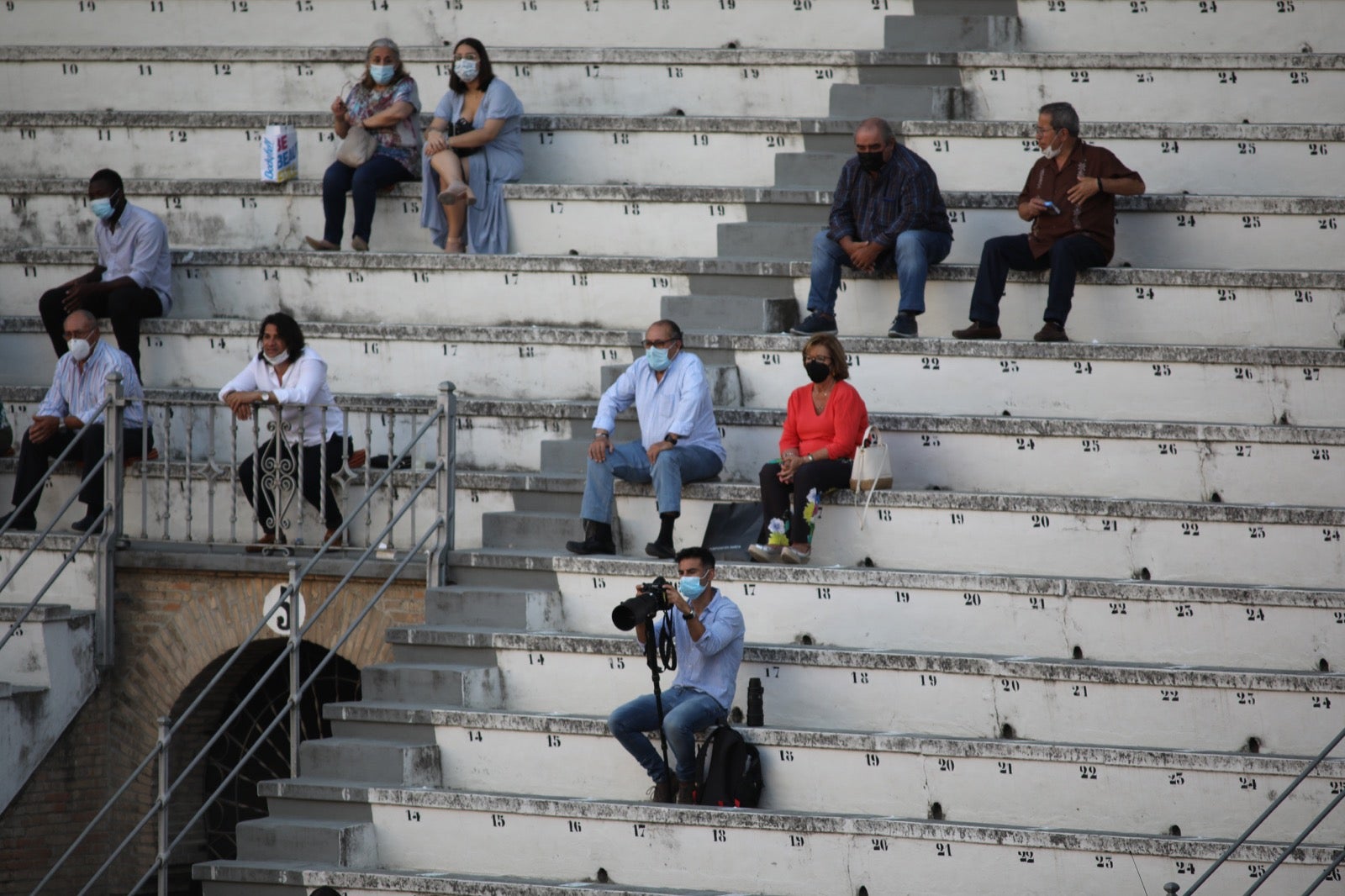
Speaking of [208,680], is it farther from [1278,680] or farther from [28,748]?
[1278,680]

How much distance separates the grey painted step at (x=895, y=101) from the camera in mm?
12805

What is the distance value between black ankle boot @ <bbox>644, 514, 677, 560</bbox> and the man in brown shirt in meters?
2.15

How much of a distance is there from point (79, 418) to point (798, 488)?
4.56 meters

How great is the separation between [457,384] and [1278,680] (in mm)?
5493

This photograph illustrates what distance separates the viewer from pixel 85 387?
457 inches

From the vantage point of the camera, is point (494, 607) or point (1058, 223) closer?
point (494, 607)

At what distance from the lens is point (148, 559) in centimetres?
1098

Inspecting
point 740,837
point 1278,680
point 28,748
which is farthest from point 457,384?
point 1278,680

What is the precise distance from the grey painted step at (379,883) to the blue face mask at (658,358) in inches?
118

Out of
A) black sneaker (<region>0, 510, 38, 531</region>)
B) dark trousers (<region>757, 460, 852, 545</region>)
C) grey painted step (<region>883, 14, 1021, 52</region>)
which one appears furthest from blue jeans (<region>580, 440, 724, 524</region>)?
grey painted step (<region>883, 14, 1021, 52</region>)

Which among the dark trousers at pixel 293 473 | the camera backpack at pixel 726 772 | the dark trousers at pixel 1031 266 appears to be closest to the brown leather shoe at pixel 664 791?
the camera backpack at pixel 726 772

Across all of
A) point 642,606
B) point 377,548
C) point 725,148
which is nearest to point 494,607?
point 377,548

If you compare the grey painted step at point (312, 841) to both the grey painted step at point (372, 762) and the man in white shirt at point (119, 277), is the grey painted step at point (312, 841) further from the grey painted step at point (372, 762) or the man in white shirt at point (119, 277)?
the man in white shirt at point (119, 277)

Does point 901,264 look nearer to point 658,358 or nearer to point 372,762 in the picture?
point 658,358
